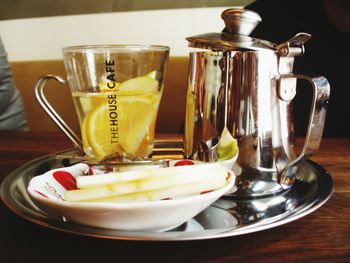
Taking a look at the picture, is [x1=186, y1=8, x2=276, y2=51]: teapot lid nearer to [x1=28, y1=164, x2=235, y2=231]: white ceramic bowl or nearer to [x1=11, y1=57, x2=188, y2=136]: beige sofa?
[x1=28, y1=164, x2=235, y2=231]: white ceramic bowl

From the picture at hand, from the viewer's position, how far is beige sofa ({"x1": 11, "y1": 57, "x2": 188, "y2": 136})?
1396mm

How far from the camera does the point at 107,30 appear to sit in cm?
154

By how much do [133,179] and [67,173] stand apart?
4.3 inches

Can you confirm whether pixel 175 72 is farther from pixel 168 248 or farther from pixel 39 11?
pixel 168 248

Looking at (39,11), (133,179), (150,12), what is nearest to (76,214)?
(133,179)

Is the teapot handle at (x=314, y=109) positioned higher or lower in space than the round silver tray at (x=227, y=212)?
higher

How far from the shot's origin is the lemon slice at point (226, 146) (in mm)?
450

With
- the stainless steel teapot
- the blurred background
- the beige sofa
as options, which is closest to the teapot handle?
the stainless steel teapot

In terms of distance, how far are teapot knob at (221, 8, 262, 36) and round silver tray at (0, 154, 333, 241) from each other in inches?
7.2

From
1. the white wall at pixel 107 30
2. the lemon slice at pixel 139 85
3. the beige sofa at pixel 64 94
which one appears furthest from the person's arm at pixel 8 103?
the lemon slice at pixel 139 85

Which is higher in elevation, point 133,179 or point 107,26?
point 107,26

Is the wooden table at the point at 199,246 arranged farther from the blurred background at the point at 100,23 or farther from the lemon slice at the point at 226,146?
→ the blurred background at the point at 100,23

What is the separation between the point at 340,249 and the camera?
0.34 metres

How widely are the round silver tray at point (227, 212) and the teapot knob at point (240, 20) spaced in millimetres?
182
